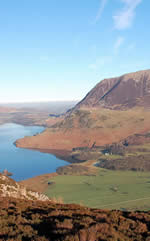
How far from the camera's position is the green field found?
8088 centimetres

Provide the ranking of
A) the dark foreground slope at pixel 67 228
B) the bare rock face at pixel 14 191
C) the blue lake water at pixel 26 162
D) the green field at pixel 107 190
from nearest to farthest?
the dark foreground slope at pixel 67 228, the bare rock face at pixel 14 191, the green field at pixel 107 190, the blue lake water at pixel 26 162

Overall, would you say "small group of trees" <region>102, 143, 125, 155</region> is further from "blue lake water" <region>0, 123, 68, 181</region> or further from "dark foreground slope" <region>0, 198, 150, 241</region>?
"dark foreground slope" <region>0, 198, 150, 241</region>

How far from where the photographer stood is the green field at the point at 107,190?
8088 centimetres

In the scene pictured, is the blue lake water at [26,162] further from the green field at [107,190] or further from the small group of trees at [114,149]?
the small group of trees at [114,149]

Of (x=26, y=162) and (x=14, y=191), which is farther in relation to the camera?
(x=26, y=162)

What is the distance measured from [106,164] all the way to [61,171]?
3118 centimetres

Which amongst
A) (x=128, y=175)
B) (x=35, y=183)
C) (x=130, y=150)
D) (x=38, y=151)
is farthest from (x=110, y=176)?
(x=38, y=151)

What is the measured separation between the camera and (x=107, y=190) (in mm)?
97750

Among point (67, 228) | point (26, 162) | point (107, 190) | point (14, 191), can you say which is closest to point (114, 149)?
point (26, 162)

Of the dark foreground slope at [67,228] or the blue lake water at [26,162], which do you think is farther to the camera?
the blue lake water at [26,162]

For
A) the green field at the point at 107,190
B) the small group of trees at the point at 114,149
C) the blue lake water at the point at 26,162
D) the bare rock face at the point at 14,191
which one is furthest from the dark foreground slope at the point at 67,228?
the small group of trees at the point at 114,149

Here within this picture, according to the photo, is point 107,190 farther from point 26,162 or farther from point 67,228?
point 67,228

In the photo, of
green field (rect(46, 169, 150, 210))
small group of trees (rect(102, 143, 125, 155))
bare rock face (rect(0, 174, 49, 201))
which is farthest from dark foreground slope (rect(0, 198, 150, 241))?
small group of trees (rect(102, 143, 125, 155))

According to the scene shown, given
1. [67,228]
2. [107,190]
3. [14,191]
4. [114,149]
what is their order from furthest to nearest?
[114,149] < [107,190] < [14,191] < [67,228]
